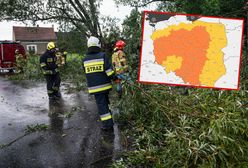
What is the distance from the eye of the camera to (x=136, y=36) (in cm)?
745

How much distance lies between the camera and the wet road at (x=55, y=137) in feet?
14.3

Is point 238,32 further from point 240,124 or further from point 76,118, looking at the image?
point 76,118

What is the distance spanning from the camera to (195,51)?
3.91m

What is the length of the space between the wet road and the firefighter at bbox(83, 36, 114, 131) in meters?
0.44

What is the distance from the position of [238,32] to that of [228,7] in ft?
24.1

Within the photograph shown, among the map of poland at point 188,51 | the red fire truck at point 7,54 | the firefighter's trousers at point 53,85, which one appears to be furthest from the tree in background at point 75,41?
the map of poland at point 188,51

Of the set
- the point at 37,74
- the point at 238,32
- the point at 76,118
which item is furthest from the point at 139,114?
the point at 37,74

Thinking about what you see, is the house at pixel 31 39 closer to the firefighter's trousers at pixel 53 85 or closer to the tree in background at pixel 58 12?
the tree in background at pixel 58 12

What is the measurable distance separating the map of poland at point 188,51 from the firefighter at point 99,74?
4.96ft

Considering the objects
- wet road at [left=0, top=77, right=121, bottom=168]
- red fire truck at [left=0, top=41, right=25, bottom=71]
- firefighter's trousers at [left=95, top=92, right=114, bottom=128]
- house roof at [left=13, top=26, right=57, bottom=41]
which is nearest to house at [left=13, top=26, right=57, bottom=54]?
house roof at [left=13, top=26, right=57, bottom=41]

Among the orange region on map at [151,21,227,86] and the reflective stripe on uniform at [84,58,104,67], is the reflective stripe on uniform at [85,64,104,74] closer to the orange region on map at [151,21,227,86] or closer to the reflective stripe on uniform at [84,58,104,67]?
the reflective stripe on uniform at [84,58,104,67]

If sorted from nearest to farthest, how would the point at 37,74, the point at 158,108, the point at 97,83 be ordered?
the point at 158,108, the point at 97,83, the point at 37,74

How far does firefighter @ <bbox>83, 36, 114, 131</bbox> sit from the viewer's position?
5.39m

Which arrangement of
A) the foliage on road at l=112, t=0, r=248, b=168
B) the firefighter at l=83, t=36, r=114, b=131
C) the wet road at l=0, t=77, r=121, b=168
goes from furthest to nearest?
the firefighter at l=83, t=36, r=114, b=131
the wet road at l=0, t=77, r=121, b=168
the foliage on road at l=112, t=0, r=248, b=168
